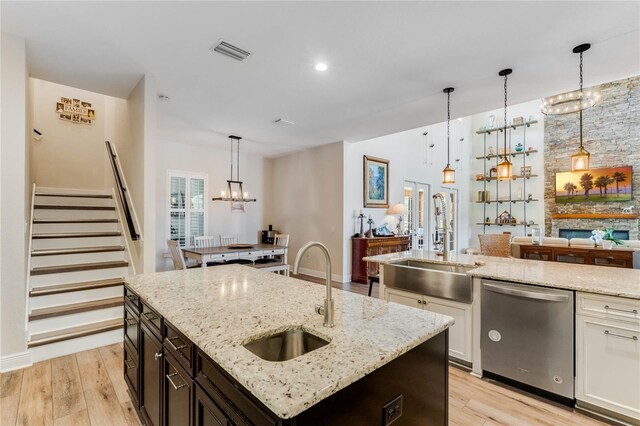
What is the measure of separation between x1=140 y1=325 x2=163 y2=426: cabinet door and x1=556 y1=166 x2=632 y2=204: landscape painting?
946 cm

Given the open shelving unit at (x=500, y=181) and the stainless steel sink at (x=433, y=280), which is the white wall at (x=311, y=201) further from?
the open shelving unit at (x=500, y=181)

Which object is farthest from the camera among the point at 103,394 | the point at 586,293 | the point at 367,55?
the point at 367,55

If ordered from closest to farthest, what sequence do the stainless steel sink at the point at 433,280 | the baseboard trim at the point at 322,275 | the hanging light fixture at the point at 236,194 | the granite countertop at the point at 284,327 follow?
the granite countertop at the point at 284,327 → the stainless steel sink at the point at 433,280 → the hanging light fixture at the point at 236,194 → the baseboard trim at the point at 322,275

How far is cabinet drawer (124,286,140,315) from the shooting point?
76.8 inches

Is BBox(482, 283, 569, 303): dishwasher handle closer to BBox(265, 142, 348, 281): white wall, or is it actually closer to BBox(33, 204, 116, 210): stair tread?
BBox(265, 142, 348, 281): white wall

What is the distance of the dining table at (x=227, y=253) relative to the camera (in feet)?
16.2

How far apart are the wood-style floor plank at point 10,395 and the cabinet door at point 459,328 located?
3.37 meters

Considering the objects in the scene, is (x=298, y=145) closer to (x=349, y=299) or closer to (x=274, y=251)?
(x=274, y=251)

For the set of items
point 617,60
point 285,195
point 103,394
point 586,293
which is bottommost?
point 103,394

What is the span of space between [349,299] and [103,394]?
85.4 inches

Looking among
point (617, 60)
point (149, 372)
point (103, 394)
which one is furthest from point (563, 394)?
point (103, 394)

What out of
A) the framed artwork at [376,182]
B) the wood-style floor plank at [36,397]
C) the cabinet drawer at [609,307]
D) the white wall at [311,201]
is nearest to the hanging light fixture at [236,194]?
the white wall at [311,201]

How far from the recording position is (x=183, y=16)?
7.77 ft

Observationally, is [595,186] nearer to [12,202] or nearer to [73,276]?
[73,276]
